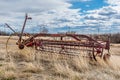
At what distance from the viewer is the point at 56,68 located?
11047 mm

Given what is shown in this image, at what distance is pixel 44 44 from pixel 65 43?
3.94 feet

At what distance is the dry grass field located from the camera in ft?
32.4

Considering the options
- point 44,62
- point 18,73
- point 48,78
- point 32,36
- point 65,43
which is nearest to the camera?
point 48,78

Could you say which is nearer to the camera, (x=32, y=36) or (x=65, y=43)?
(x=65, y=43)

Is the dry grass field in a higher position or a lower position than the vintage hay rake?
lower

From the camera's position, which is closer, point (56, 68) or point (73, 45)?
point (56, 68)

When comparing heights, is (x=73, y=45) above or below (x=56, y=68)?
above

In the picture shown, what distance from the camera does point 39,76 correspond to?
10109 millimetres

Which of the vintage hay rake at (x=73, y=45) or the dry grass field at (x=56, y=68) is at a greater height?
the vintage hay rake at (x=73, y=45)

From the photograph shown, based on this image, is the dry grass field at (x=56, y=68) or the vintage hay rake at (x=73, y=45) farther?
the vintage hay rake at (x=73, y=45)

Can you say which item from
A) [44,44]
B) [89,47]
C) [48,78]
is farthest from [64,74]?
[44,44]

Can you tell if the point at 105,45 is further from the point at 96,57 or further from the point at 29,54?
the point at 29,54

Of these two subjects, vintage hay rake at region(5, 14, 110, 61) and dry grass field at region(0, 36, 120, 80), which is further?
vintage hay rake at region(5, 14, 110, 61)

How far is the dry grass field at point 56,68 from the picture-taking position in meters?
9.87
